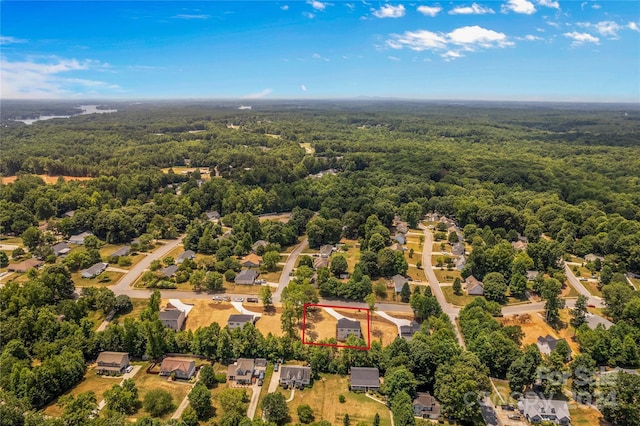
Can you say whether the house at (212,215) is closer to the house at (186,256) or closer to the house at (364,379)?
the house at (186,256)

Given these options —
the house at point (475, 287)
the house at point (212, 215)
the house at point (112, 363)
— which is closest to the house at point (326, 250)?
the house at point (475, 287)

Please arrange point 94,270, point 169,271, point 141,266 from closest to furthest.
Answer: point 169,271, point 94,270, point 141,266

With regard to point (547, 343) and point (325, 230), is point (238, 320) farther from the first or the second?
point (547, 343)

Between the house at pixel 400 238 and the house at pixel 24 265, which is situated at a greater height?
the house at pixel 400 238

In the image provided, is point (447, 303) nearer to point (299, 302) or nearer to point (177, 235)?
point (299, 302)

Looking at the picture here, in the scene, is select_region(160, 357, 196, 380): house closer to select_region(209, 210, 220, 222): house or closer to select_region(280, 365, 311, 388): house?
select_region(280, 365, 311, 388): house

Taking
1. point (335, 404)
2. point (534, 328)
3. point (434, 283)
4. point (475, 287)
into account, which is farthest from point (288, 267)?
point (534, 328)

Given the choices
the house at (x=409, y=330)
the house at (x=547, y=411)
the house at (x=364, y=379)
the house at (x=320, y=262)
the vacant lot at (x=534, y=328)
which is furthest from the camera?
the house at (x=320, y=262)
